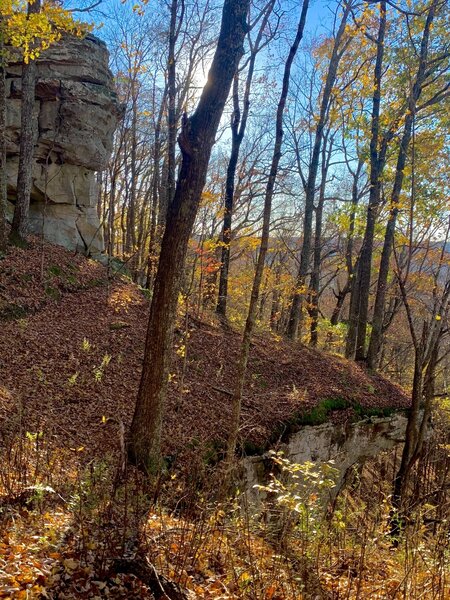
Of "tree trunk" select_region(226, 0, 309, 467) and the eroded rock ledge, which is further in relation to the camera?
the eroded rock ledge

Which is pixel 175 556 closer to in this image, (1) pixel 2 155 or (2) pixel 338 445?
(2) pixel 338 445

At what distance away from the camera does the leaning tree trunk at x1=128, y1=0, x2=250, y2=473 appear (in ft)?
16.5

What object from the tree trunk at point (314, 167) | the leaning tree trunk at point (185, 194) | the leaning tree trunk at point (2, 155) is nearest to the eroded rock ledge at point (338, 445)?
the leaning tree trunk at point (185, 194)

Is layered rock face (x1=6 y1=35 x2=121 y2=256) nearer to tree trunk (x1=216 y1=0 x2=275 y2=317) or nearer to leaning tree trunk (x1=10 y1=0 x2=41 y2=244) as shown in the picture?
leaning tree trunk (x1=10 y1=0 x2=41 y2=244)

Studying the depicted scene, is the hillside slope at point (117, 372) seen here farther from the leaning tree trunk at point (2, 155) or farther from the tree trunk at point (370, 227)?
the tree trunk at point (370, 227)

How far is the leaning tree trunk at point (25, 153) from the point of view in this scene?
11.5 metres

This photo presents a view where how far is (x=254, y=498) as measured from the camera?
720 cm

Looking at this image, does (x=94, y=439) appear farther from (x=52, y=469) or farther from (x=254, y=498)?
(x=254, y=498)

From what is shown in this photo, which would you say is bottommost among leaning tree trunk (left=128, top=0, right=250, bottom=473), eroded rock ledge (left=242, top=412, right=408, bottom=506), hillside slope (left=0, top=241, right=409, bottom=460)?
eroded rock ledge (left=242, top=412, right=408, bottom=506)

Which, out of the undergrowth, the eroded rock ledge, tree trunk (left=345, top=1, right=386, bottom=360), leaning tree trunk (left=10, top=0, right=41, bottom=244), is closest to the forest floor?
the undergrowth

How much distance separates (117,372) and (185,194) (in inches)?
185

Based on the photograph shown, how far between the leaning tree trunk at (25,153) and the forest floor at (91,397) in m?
0.65

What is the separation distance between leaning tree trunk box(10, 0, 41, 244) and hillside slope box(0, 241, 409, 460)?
0.72 metres

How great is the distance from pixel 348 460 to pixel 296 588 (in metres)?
7.46
